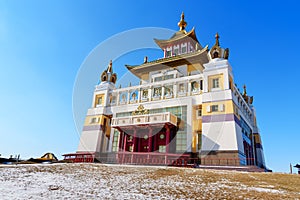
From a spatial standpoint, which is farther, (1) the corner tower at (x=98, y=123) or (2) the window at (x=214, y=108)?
(1) the corner tower at (x=98, y=123)

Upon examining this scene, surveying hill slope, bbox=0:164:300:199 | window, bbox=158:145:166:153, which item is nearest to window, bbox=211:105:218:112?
window, bbox=158:145:166:153

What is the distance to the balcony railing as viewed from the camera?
25.5m

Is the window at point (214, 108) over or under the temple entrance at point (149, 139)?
over

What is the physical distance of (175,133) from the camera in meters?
27.4

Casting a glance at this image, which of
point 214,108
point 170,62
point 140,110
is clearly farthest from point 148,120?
point 170,62

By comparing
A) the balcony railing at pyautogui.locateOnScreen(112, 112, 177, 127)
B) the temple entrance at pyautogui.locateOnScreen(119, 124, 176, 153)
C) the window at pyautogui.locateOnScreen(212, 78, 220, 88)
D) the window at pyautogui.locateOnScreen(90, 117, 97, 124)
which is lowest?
the temple entrance at pyautogui.locateOnScreen(119, 124, 176, 153)

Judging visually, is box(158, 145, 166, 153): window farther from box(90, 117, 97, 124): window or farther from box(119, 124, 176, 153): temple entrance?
box(90, 117, 97, 124): window

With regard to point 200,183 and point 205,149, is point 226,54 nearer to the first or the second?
point 205,149

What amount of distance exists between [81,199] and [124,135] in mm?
22403

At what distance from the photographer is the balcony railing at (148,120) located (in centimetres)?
2553

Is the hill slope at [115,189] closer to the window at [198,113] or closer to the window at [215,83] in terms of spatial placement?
the window at [198,113]

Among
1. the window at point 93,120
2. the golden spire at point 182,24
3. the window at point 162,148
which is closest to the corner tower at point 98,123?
the window at point 93,120

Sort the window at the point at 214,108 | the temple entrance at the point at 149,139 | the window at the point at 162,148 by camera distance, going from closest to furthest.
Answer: the window at the point at 214,108, the temple entrance at the point at 149,139, the window at the point at 162,148

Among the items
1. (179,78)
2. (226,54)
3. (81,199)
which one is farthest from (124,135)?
(81,199)
